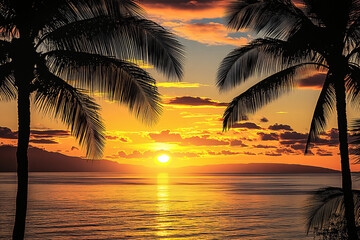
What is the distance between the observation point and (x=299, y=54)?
41.2ft

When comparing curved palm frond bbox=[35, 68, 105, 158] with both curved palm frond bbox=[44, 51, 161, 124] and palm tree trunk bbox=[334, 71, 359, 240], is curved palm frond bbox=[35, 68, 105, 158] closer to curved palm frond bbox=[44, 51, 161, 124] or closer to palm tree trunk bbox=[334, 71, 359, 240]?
curved palm frond bbox=[44, 51, 161, 124]

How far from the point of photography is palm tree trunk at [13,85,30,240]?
10422mm

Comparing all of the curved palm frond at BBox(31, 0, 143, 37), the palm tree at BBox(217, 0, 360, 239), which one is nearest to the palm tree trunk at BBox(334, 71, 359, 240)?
the palm tree at BBox(217, 0, 360, 239)

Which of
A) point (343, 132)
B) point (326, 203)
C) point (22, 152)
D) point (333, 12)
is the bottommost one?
point (326, 203)

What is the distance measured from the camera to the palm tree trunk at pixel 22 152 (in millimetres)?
10422

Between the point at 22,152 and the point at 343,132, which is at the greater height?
the point at 343,132

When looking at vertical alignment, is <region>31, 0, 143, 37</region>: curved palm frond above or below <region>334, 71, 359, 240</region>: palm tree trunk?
above

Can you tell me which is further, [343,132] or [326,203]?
[326,203]

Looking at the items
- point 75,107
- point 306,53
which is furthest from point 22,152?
point 306,53

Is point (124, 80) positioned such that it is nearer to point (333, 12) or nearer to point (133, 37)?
point (133, 37)

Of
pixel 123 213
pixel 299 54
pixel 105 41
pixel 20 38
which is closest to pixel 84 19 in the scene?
pixel 105 41

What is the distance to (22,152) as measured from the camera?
34.7ft

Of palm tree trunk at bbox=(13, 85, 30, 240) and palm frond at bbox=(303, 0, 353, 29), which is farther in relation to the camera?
palm frond at bbox=(303, 0, 353, 29)

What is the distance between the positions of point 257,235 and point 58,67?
A: 18.3 m
